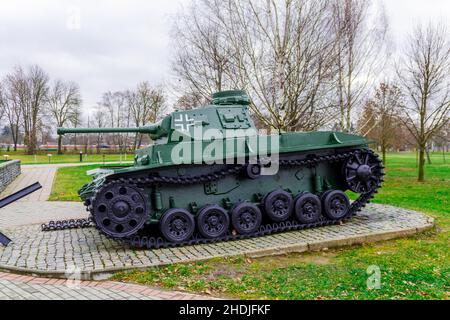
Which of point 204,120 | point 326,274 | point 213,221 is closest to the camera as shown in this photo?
point 326,274

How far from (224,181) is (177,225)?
1.44 m

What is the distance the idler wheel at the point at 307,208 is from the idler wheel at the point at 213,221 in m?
1.68

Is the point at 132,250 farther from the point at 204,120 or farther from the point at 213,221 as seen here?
the point at 204,120

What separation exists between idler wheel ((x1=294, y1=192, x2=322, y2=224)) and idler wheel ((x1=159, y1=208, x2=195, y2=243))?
2.42 metres

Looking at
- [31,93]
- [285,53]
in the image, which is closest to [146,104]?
→ [31,93]

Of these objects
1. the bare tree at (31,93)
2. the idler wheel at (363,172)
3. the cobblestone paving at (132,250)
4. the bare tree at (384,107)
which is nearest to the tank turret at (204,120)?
the cobblestone paving at (132,250)

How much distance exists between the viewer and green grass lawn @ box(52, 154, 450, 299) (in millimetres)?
5609

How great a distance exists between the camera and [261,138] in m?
8.71

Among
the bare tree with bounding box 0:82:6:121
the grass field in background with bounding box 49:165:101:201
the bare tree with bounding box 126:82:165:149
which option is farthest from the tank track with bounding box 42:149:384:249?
the bare tree with bounding box 0:82:6:121

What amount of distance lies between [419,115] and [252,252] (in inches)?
682

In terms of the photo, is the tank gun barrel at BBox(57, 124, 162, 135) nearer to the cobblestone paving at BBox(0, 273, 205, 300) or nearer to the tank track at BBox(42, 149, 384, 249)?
the tank track at BBox(42, 149, 384, 249)

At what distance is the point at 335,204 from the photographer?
9586mm

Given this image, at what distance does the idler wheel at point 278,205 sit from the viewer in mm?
8836
